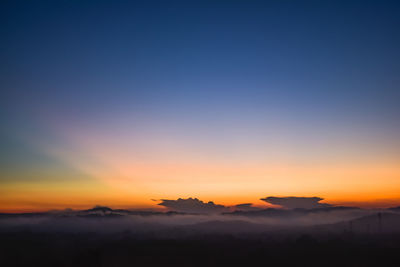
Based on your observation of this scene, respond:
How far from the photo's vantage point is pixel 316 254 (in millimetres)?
156250

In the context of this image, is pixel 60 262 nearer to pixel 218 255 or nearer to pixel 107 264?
pixel 107 264

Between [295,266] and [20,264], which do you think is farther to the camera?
[20,264]

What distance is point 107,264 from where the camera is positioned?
478ft

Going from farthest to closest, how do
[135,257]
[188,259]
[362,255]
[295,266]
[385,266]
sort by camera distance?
1. [135,257]
2. [188,259]
3. [362,255]
4. [295,266]
5. [385,266]

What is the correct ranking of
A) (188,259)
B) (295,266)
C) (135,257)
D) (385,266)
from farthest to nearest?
(135,257) < (188,259) < (295,266) < (385,266)

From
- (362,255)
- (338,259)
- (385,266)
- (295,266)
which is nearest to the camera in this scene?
(385,266)

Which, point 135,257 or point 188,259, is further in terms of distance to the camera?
point 135,257

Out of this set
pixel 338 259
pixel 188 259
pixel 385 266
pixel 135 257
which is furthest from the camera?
pixel 135 257

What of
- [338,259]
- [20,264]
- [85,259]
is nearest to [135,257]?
[85,259]

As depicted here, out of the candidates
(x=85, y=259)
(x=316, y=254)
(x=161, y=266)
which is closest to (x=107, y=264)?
(x=85, y=259)

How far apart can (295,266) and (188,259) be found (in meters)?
54.4

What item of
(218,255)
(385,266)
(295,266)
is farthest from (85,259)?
(385,266)

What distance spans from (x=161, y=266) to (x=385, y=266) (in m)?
86.4

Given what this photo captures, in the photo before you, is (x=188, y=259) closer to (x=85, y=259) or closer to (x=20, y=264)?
(x=85, y=259)
